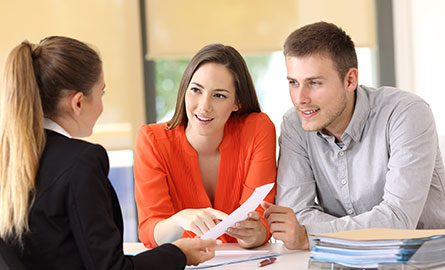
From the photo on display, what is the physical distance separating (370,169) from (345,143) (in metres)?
0.14

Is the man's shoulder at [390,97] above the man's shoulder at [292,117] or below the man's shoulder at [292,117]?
above

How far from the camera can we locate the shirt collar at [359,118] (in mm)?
2062

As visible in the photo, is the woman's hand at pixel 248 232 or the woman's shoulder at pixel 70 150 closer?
the woman's shoulder at pixel 70 150

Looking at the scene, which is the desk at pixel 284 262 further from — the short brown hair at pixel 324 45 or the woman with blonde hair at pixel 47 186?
the short brown hair at pixel 324 45

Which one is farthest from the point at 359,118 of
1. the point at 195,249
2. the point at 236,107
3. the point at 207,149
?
the point at 195,249

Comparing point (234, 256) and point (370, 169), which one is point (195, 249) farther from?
point (370, 169)

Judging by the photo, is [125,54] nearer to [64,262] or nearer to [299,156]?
[299,156]

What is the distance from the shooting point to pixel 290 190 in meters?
2.06

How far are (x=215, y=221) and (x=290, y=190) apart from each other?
41 centimetres

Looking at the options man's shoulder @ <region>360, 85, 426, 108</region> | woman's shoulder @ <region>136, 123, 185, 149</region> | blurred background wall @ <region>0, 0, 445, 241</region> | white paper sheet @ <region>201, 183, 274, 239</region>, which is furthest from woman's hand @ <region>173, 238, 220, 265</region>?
blurred background wall @ <region>0, 0, 445, 241</region>

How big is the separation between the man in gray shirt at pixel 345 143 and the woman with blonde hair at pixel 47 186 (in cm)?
89

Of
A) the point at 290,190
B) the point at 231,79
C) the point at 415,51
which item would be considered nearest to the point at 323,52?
the point at 231,79

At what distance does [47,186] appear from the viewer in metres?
1.16

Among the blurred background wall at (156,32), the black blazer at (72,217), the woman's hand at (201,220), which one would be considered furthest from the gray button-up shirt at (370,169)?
the blurred background wall at (156,32)
